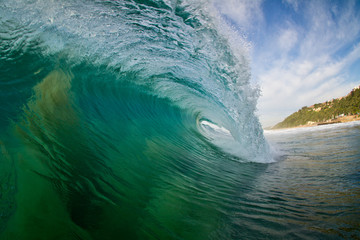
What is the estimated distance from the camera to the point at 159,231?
1.61 meters

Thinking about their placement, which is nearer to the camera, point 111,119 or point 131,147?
point 131,147

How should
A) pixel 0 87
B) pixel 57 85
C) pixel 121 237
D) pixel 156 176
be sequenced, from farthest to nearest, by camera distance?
pixel 57 85
pixel 0 87
pixel 156 176
pixel 121 237

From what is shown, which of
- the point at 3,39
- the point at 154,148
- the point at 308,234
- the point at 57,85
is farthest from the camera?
the point at 154,148

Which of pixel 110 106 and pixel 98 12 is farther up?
pixel 98 12

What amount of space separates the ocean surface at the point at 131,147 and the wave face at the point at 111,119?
0.07 feet

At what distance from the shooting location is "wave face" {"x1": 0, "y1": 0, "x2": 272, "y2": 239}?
1.76 metres

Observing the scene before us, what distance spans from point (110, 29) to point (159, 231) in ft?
16.0

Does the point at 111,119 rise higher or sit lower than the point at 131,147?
higher

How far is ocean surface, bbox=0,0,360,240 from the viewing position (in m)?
1.67

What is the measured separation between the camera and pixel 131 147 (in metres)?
3.83

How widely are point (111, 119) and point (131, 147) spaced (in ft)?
4.20

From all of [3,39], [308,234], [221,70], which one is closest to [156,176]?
[308,234]

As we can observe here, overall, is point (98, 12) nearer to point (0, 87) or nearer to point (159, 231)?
point (0, 87)

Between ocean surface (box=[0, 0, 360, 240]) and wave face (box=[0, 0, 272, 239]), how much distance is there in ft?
0.07
